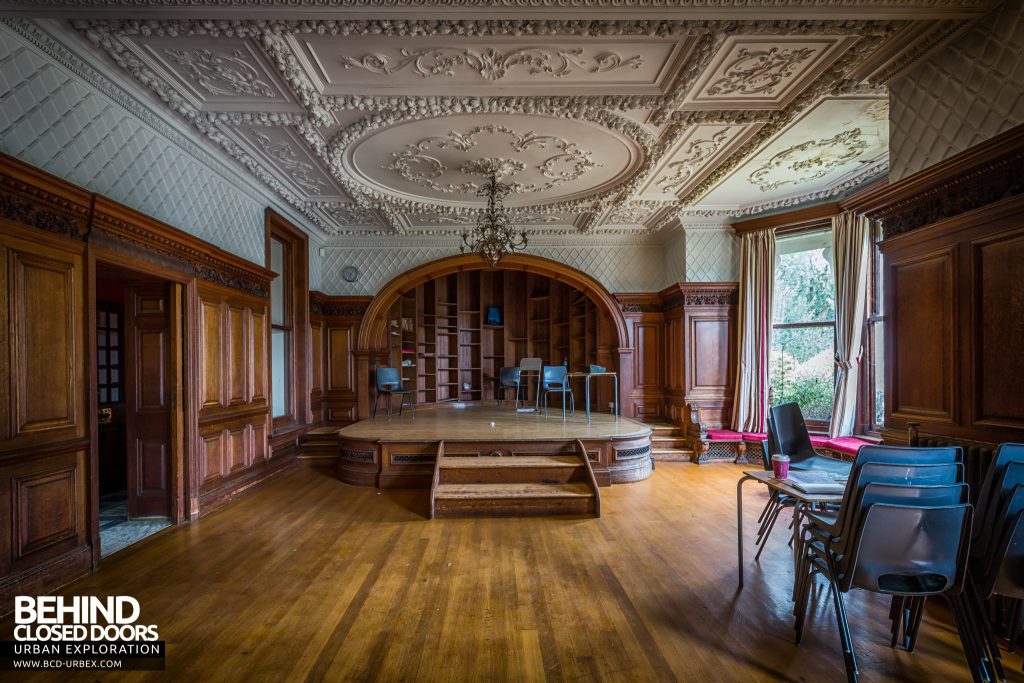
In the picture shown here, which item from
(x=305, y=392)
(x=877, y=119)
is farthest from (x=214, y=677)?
(x=877, y=119)

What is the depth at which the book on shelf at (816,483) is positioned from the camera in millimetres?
2273

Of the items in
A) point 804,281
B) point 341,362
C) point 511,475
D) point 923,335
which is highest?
point 804,281

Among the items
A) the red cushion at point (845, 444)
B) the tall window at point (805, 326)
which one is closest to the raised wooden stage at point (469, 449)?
the red cushion at point (845, 444)

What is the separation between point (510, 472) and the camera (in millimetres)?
4652

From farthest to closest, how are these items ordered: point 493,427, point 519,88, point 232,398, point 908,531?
point 493,427 < point 232,398 < point 519,88 < point 908,531

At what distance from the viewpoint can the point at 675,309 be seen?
6965 mm

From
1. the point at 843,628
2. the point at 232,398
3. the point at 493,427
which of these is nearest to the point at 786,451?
the point at 843,628

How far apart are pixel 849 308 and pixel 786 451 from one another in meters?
2.85

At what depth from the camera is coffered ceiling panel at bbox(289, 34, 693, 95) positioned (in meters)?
2.93

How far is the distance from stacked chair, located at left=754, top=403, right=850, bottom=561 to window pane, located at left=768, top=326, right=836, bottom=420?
2586 millimetres

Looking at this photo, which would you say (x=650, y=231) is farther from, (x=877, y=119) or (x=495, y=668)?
(x=495, y=668)

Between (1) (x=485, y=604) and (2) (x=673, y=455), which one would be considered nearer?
(1) (x=485, y=604)

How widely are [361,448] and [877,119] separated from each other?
242 inches

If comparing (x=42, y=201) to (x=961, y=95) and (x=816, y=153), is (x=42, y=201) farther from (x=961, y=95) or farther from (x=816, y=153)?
(x=816, y=153)
